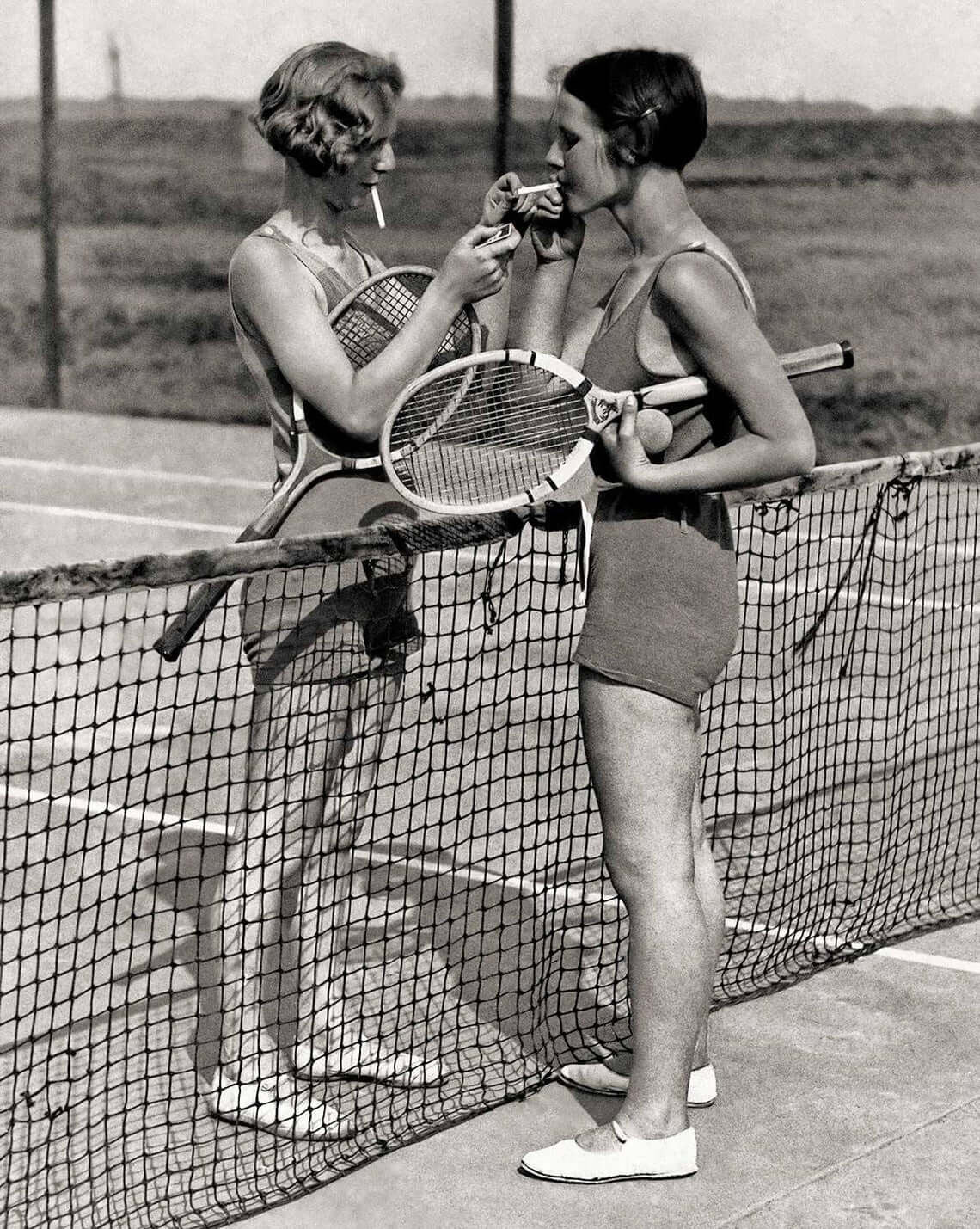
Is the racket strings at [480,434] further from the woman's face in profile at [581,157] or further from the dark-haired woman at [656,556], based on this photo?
the woman's face in profile at [581,157]

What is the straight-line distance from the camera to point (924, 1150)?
411 centimetres

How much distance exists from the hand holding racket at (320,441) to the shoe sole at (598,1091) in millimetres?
1281

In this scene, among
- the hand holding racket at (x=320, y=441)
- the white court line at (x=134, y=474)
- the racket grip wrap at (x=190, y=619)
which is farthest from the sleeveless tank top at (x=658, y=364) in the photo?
the white court line at (x=134, y=474)

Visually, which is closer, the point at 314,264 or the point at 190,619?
the point at 190,619

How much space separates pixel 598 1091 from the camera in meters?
4.37

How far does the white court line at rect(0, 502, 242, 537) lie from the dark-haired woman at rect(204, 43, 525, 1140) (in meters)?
8.03

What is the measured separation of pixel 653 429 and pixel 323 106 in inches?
39.7

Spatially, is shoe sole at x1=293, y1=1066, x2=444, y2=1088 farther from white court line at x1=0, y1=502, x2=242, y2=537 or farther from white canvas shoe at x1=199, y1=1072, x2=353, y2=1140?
white court line at x1=0, y1=502, x2=242, y2=537

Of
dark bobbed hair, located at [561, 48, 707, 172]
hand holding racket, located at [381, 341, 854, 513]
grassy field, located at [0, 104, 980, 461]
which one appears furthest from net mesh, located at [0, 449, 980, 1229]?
grassy field, located at [0, 104, 980, 461]

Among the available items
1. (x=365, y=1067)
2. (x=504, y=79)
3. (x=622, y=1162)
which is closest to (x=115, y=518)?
(x=504, y=79)

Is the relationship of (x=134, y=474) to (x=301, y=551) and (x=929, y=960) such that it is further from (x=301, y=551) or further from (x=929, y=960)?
(x=301, y=551)

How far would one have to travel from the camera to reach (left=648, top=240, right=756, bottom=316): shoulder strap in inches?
147

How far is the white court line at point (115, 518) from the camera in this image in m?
12.5

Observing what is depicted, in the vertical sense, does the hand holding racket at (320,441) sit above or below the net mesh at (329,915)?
above
